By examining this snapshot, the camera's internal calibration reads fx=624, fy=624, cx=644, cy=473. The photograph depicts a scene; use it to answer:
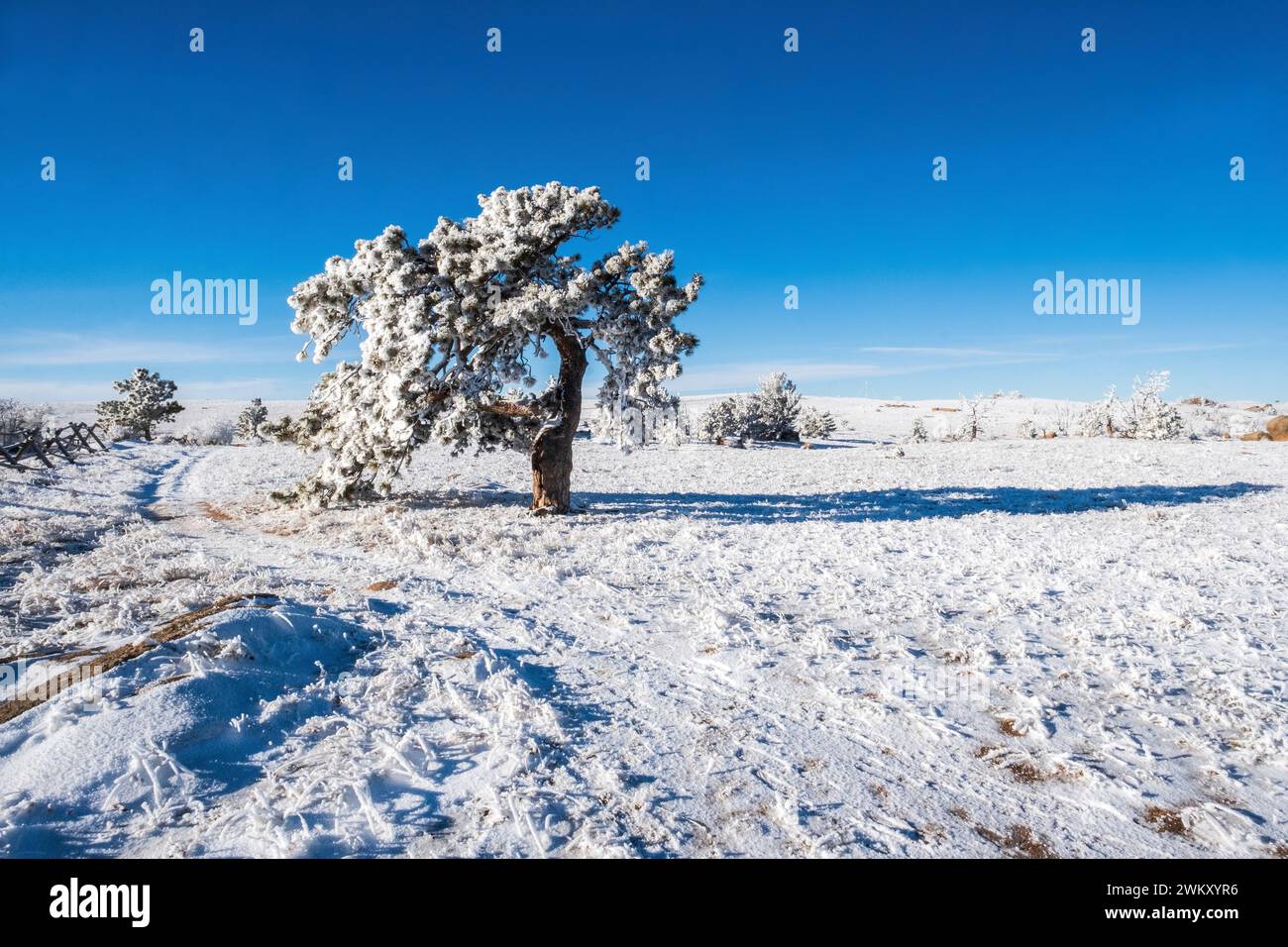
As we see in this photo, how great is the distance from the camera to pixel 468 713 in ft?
18.6

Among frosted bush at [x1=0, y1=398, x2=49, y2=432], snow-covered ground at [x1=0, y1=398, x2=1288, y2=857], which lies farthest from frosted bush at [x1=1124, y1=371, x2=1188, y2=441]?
frosted bush at [x1=0, y1=398, x2=49, y2=432]

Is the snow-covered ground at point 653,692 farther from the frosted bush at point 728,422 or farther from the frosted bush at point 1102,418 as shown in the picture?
the frosted bush at point 1102,418

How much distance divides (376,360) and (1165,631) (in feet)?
53.4

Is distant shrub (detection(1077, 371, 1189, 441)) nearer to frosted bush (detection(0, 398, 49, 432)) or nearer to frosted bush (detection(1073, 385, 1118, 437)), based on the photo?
frosted bush (detection(1073, 385, 1118, 437))

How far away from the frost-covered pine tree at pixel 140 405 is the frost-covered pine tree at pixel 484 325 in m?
53.5

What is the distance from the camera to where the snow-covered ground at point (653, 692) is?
13.7 ft

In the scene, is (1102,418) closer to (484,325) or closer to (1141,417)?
(1141,417)

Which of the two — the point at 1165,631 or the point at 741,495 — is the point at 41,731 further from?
the point at 741,495

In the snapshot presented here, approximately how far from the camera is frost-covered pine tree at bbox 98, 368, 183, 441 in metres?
57.2

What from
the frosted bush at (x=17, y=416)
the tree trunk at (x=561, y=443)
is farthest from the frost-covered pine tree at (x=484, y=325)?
the frosted bush at (x=17, y=416)

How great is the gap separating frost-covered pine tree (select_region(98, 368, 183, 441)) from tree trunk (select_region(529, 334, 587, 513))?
187 feet

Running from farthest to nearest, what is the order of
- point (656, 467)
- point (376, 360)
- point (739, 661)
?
point (656, 467), point (376, 360), point (739, 661)

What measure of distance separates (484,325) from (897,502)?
12959 millimetres
